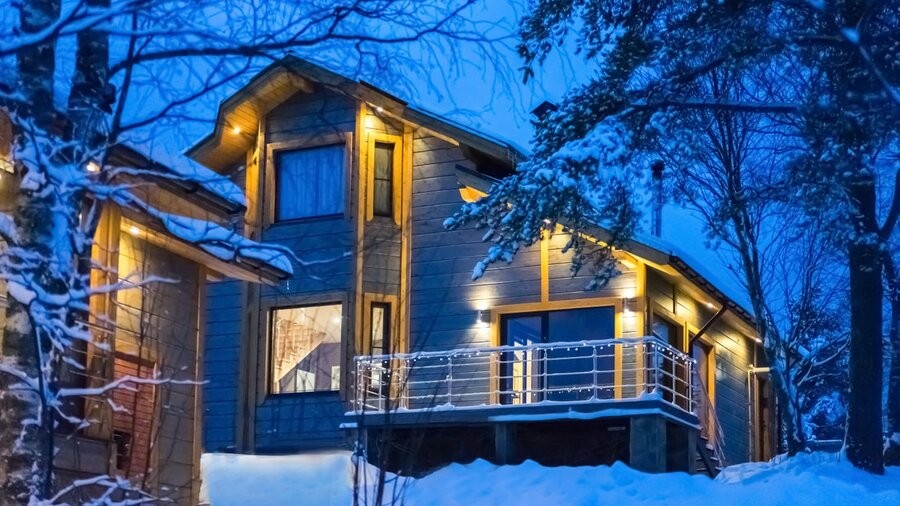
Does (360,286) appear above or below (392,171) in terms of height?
below

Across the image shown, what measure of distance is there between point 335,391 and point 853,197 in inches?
317

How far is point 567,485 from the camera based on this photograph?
13.4 meters

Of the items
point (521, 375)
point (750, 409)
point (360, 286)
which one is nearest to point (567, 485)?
point (521, 375)

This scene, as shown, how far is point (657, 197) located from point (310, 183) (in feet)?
17.4

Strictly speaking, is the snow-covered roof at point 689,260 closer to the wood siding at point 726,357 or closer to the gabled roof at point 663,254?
the gabled roof at point 663,254

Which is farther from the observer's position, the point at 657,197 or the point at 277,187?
the point at 277,187

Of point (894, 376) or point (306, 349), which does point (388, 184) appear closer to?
point (306, 349)

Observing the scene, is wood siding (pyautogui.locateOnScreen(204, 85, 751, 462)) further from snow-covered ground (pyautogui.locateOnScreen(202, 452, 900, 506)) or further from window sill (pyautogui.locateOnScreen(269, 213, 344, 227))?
snow-covered ground (pyautogui.locateOnScreen(202, 452, 900, 506))

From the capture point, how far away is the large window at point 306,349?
56.0ft

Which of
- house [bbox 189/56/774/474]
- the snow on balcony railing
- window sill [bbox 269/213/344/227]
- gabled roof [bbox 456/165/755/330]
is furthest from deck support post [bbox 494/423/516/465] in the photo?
window sill [bbox 269/213/344/227]

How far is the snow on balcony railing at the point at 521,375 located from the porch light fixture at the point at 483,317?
1.73 ft

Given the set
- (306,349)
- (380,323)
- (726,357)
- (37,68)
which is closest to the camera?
(37,68)

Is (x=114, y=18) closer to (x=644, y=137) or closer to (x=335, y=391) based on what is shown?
(x=644, y=137)

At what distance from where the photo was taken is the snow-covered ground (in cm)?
1245
